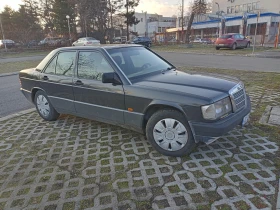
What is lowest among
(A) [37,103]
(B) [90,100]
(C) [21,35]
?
(A) [37,103]

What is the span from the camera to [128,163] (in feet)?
10.3

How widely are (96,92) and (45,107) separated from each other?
1773 millimetres

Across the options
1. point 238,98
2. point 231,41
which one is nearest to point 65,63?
point 238,98

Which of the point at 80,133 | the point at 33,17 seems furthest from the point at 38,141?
the point at 33,17

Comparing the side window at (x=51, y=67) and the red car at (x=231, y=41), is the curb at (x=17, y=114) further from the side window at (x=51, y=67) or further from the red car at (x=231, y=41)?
the red car at (x=231, y=41)

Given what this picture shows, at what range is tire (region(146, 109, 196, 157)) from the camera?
3.02 metres

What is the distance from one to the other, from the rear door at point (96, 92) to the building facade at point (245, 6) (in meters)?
54.3

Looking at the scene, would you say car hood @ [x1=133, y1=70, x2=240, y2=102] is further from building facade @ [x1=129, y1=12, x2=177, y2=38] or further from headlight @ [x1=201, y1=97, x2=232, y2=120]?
building facade @ [x1=129, y1=12, x2=177, y2=38]

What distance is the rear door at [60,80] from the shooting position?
416 cm

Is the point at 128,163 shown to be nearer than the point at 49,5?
Yes

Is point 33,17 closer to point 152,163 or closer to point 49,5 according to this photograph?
point 49,5

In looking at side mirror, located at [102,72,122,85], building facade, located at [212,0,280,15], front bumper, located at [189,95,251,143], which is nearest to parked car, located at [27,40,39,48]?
side mirror, located at [102,72,122,85]

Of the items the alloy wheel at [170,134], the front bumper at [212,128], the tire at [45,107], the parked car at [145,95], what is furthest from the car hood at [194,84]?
the tire at [45,107]

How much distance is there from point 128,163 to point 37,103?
9.81ft
